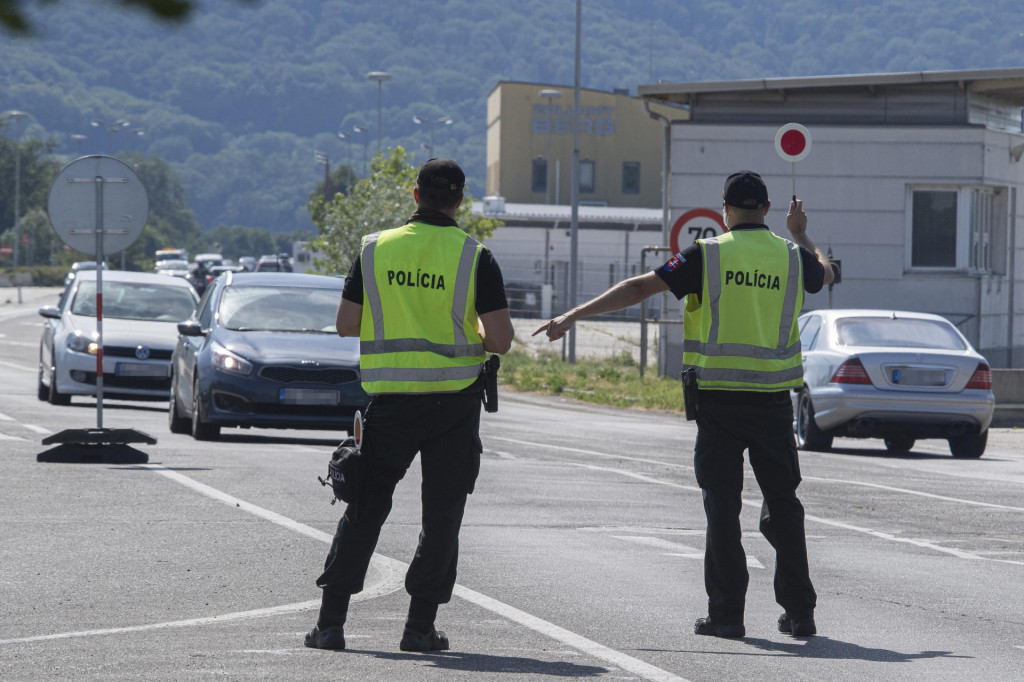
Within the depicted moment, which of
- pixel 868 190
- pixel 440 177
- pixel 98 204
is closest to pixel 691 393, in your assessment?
pixel 440 177

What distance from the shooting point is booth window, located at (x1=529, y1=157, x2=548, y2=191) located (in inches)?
4407

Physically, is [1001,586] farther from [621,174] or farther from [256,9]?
[621,174]

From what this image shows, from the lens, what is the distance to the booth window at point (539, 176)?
112 m

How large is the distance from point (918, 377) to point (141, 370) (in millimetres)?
8804

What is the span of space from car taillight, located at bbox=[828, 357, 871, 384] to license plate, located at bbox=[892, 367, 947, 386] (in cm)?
32

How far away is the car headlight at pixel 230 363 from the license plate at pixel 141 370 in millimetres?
4862

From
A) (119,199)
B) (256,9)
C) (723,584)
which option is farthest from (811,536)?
(256,9)

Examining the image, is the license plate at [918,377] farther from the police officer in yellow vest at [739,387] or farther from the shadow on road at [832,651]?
the shadow on road at [832,651]

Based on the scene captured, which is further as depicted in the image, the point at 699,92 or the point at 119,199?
the point at 699,92

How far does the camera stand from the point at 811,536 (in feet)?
32.8

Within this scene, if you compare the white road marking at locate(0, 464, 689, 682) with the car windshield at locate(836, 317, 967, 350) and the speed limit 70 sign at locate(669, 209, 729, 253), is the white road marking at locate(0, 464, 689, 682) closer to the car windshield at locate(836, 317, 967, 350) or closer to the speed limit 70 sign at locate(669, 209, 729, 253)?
the car windshield at locate(836, 317, 967, 350)

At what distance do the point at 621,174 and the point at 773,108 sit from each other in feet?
279

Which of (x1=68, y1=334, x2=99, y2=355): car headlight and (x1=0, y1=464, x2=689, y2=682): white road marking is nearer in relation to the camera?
(x1=0, y1=464, x2=689, y2=682): white road marking

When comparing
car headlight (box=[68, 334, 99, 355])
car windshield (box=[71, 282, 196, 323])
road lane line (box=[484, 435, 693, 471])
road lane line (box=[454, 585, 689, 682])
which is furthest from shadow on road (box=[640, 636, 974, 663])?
car windshield (box=[71, 282, 196, 323])
